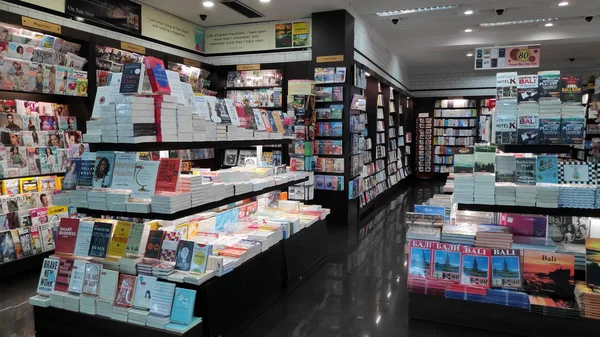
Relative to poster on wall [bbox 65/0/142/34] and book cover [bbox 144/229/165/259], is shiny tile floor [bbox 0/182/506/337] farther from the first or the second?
poster on wall [bbox 65/0/142/34]

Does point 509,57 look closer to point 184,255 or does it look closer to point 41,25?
point 184,255

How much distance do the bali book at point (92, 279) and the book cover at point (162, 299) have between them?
0.46 m

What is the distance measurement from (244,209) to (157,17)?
438 cm

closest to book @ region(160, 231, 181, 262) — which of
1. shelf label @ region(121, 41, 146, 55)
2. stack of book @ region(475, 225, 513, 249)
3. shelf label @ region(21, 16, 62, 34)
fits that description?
stack of book @ region(475, 225, 513, 249)

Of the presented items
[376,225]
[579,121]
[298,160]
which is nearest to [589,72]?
[376,225]

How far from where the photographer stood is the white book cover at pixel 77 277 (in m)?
3.00

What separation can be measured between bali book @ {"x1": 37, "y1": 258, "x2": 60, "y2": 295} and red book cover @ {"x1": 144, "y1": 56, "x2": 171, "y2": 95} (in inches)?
60.4

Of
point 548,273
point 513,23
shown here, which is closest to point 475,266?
point 548,273

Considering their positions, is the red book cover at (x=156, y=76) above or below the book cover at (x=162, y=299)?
above

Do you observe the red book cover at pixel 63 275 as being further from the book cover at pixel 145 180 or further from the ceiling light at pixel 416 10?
the ceiling light at pixel 416 10

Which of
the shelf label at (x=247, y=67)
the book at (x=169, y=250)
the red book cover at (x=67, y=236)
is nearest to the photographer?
the book at (x=169, y=250)

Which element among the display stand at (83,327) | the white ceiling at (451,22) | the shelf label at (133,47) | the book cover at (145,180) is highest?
the white ceiling at (451,22)

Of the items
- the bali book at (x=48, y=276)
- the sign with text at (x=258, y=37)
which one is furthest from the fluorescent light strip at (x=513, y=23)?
the bali book at (x=48, y=276)

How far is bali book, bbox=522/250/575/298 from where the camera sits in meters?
3.30
